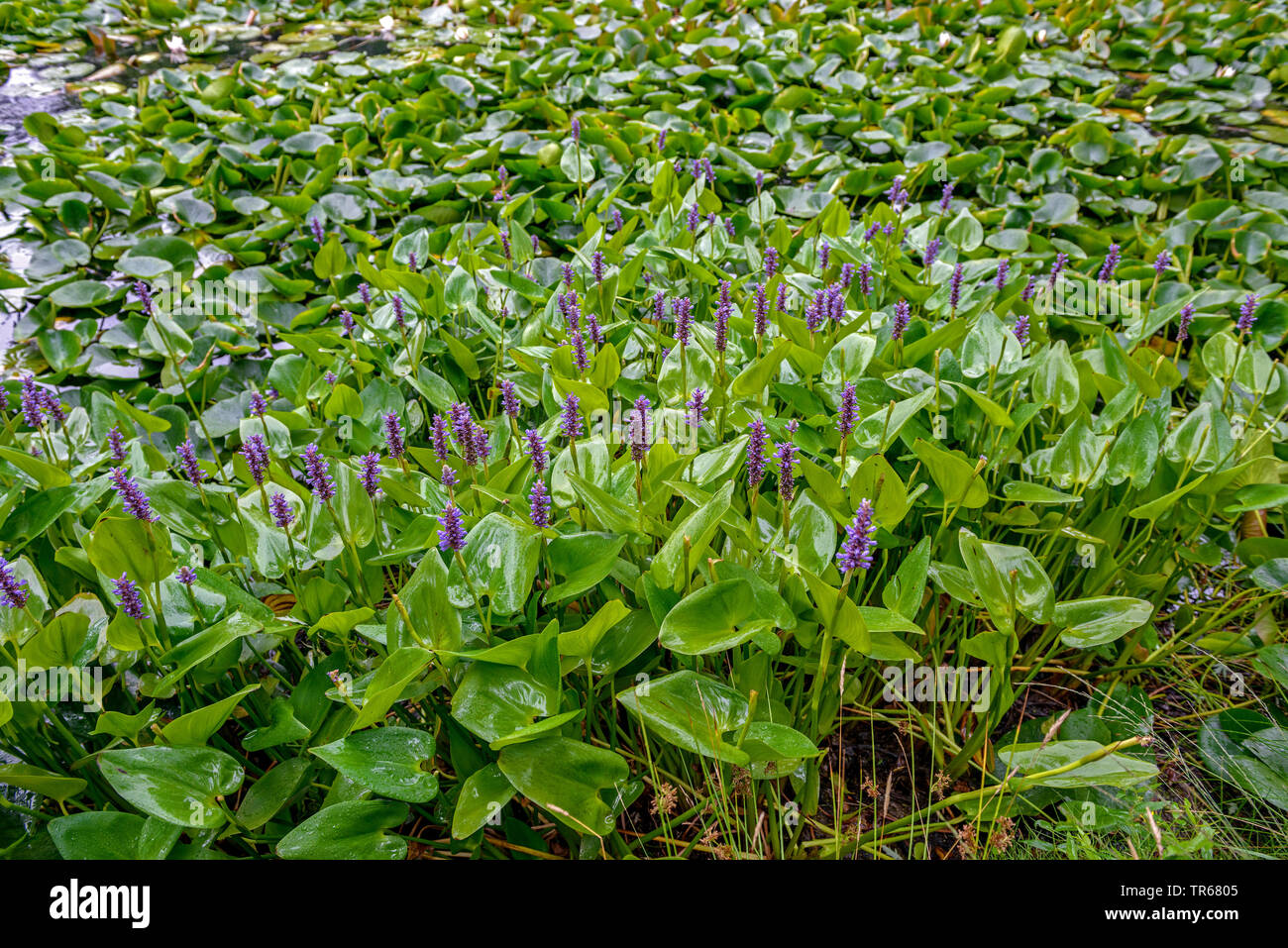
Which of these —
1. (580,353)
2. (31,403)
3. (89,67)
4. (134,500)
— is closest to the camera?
(134,500)

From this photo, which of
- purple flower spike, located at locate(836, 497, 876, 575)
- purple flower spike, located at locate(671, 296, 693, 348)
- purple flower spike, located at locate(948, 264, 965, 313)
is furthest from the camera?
purple flower spike, located at locate(948, 264, 965, 313)

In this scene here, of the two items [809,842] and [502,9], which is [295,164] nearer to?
[502,9]

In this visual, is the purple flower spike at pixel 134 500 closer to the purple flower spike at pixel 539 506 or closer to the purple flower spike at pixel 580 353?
the purple flower spike at pixel 539 506

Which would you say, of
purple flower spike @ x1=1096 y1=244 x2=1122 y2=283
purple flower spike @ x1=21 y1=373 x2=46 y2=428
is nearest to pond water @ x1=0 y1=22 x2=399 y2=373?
purple flower spike @ x1=21 y1=373 x2=46 y2=428

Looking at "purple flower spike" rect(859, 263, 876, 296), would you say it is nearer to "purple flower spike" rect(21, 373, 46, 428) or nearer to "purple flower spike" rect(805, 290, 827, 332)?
"purple flower spike" rect(805, 290, 827, 332)

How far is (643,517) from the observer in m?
1.46

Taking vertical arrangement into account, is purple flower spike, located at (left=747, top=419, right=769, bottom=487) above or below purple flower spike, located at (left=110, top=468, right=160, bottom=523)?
above

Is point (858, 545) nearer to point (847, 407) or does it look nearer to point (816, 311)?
point (847, 407)

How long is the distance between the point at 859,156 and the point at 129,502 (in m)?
3.49

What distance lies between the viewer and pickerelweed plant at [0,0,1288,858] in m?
1.28

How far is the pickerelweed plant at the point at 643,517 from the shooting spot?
4.20 ft

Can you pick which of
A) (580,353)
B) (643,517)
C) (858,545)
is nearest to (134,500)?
(643,517)

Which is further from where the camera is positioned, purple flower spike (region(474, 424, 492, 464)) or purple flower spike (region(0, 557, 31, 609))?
purple flower spike (region(474, 424, 492, 464))
